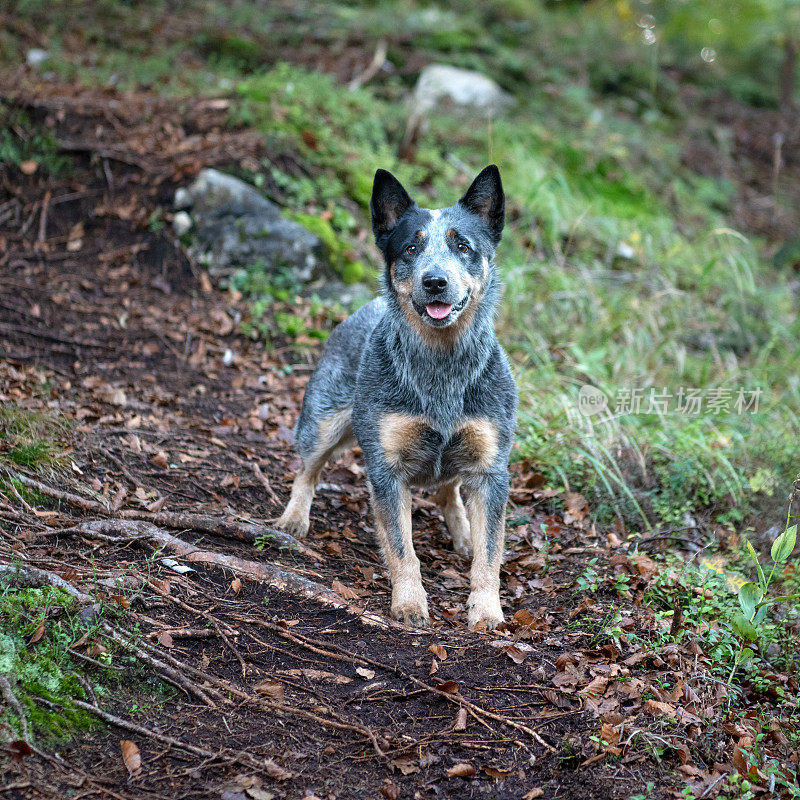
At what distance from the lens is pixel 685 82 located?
1596cm

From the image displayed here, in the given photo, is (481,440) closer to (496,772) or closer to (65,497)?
(496,772)

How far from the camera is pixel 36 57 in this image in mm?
11203

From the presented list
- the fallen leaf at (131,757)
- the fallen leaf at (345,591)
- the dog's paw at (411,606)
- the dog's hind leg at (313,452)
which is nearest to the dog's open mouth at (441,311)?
the dog's hind leg at (313,452)

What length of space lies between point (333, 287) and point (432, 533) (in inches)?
147

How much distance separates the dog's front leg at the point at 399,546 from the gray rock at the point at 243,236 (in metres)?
4.54

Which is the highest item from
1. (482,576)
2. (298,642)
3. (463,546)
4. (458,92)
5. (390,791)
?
(458,92)

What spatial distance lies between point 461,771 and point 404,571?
1342 mm

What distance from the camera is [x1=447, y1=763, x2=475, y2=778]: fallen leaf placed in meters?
3.08

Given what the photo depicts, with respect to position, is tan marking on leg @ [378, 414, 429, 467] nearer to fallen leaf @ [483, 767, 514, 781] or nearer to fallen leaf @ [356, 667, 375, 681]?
fallen leaf @ [356, 667, 375, 681]

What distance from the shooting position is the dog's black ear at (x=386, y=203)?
454cm

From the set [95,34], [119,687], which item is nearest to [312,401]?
[119,687]

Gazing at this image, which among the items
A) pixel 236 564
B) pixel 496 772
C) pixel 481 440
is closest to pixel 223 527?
pixel 236 564

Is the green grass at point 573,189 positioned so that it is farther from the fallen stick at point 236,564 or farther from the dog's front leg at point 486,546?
the fallen stick at point 236,564

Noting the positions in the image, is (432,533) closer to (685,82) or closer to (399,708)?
(399,708)
